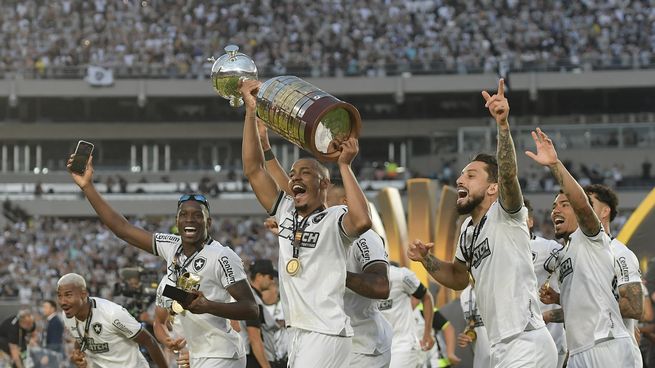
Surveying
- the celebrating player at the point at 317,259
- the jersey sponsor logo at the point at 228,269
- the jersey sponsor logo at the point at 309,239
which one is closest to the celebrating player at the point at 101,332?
the jersey sponsor logo at the point at 228,269

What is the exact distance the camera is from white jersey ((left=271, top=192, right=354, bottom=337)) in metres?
6.93

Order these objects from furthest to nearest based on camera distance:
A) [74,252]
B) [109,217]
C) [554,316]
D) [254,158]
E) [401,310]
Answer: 1. [74,252]
2. [401,310]
3. [554,316]
4. [109,217]
5. [254,158]

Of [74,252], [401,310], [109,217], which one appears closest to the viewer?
[109,217]

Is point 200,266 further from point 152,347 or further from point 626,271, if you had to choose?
point 626,271

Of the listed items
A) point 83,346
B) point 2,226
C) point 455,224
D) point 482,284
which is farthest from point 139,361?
point 2,226

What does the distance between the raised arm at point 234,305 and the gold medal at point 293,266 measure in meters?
0.53

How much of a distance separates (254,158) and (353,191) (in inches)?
48.9

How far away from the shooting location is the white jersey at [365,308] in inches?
301

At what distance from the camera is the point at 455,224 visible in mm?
23297

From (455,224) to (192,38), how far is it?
89.3ft

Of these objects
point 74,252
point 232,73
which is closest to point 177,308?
point 232,73

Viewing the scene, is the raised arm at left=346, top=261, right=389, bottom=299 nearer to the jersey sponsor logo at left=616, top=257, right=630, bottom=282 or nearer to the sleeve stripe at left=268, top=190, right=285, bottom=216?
the sleeve stripe at left=268, top=190, right=285, bottom=216

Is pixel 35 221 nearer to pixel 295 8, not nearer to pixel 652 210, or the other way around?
pixel 295 8

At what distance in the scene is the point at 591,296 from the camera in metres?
7.83
